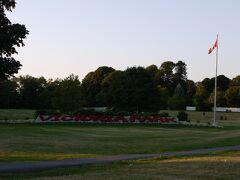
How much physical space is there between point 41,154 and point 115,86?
6547cm

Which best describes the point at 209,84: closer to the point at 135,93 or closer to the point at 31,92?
the point at 31,92

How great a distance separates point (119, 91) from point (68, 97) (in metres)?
16.0

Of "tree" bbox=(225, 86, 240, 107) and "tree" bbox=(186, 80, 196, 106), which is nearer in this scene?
"tree" bbox=(225, 86, 240, 107)

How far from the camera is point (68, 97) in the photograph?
73.4 m

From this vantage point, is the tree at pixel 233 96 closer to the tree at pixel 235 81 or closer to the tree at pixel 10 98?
the tree at pixel 235 81

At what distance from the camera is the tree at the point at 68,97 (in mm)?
73438

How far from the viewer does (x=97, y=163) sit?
20172mm

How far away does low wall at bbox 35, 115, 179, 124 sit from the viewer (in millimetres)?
62375

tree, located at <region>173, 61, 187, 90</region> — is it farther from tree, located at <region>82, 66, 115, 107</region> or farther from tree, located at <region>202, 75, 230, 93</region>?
tree, located at <region>82, 66, 115, 107</region>

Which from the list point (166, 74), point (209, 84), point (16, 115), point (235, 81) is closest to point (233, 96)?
point (209, 84)

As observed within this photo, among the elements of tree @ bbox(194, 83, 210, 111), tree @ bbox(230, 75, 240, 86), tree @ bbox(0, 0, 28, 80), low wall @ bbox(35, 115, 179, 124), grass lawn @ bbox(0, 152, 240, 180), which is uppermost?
tree @ bbox(230, 75, 240, 86)

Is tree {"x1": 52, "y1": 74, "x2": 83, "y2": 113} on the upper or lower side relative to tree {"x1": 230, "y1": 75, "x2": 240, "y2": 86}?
lower

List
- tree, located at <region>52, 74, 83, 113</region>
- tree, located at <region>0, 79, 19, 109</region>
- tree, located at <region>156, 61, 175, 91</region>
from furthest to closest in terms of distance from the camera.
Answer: tree, located at <region>156, 61, 175, 91</region> < tree, located at <region>0, 79, 19, 109</region> < tree, located at <region>52, 74, 83, 113</region>

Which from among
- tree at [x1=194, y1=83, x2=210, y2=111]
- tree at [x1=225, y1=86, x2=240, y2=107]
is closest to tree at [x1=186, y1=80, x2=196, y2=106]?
tree at [x1=225, y1=86, x2=240, y2=107]
